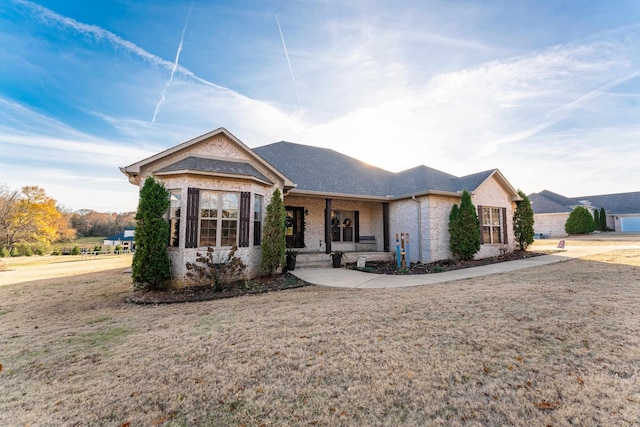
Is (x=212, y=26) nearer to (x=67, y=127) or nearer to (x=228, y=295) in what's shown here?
(x=228, y=295)

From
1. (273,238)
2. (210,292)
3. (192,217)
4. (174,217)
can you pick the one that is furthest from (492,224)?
(174,217)

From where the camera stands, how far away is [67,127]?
14289 mm

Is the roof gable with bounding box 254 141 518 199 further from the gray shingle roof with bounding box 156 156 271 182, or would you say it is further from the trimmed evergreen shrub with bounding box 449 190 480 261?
the gray shingle roof with bounding box 156 156 271 182

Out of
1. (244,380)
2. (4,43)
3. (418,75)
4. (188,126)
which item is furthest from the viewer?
(188,126)

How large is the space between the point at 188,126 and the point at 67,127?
7.64m

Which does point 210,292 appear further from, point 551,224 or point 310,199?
point 551,224

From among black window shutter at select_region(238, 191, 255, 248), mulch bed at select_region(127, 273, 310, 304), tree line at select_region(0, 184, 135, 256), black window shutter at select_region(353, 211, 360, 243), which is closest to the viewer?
mulch bed at select_region(127, 273, 310, 304)

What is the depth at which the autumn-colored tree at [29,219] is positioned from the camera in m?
27.6

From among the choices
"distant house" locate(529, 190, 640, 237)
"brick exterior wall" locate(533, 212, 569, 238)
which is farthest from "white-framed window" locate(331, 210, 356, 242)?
"distant house" locate(529, 190, 640, 237)

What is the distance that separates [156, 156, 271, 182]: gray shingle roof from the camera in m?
8.32

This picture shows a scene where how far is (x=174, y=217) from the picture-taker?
26.9 ft

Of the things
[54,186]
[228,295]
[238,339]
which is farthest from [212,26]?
[54,186]

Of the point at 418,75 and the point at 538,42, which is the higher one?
the point at 538,42

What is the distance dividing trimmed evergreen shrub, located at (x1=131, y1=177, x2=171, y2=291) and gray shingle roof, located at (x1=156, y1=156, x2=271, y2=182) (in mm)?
922
